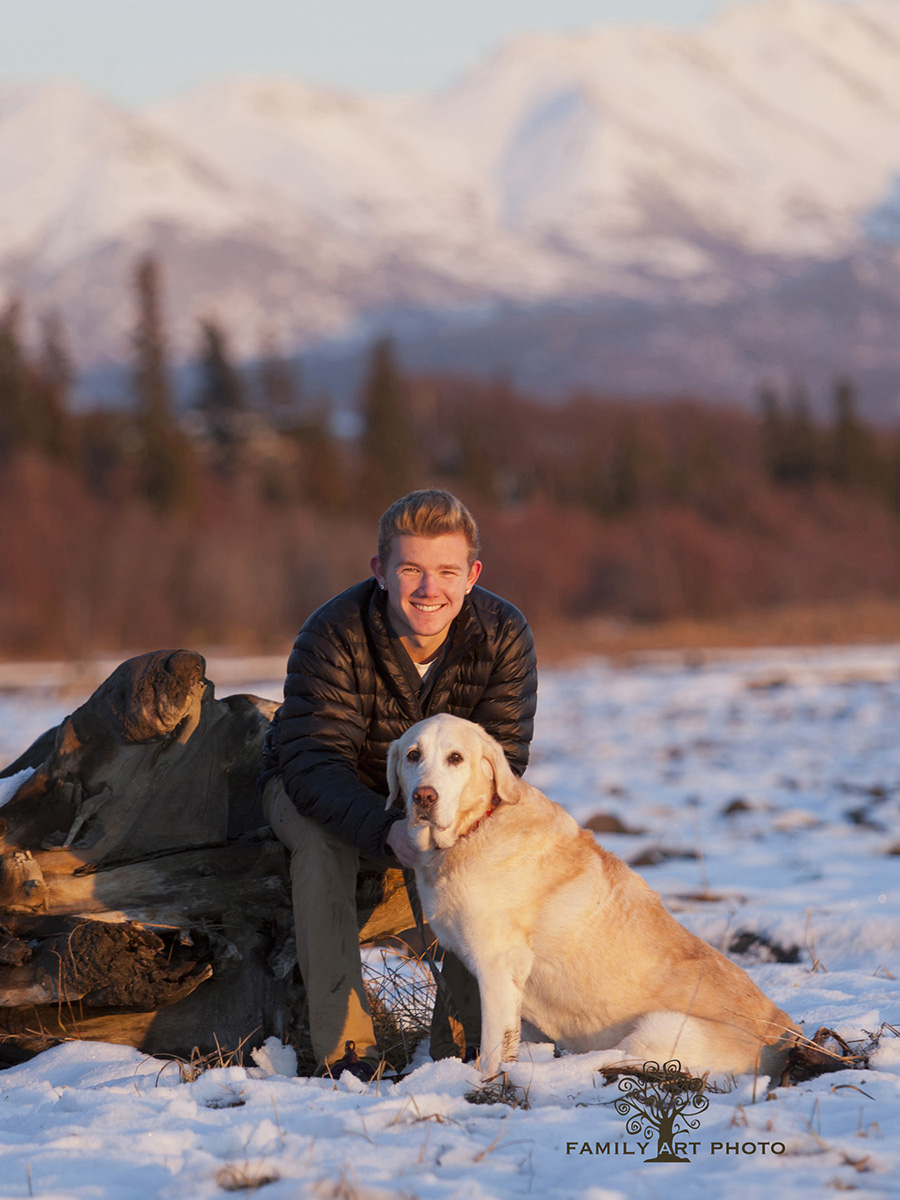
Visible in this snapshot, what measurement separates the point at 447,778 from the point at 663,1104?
4.36ft

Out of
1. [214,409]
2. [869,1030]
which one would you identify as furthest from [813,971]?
[214,409]

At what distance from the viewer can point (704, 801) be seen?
1120 cm

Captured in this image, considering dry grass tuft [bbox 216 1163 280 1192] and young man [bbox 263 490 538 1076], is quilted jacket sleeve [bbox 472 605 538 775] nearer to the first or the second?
young man [bbox 263 490 538 1076]

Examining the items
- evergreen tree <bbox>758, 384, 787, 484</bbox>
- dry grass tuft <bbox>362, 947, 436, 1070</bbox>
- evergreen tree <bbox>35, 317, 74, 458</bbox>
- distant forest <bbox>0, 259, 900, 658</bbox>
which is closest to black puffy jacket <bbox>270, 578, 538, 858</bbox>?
dry grass tuft <bbox>362, 947, 436, 1070</bbox>

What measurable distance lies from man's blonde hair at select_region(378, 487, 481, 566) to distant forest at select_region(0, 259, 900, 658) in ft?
96.6

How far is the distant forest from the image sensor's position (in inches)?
1654

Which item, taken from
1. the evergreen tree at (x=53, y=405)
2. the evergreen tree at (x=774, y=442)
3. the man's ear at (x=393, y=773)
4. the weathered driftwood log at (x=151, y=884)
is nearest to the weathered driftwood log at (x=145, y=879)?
the weathered driftwood log at (x=151, y=884)

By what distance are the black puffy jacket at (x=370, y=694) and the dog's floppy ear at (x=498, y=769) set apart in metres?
0.46

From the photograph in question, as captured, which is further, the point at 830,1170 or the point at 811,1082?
the point at 811,1082

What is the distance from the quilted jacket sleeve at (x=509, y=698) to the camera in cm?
525

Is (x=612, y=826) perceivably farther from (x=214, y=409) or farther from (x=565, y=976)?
(x=214, y=409)

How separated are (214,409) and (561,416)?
4643 cm

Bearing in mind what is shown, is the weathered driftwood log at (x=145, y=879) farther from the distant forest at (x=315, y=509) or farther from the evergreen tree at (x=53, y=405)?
the evergreen tree at (x=53, y=405)

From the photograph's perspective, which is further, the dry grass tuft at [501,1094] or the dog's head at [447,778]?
the dog's head at [447,778]
